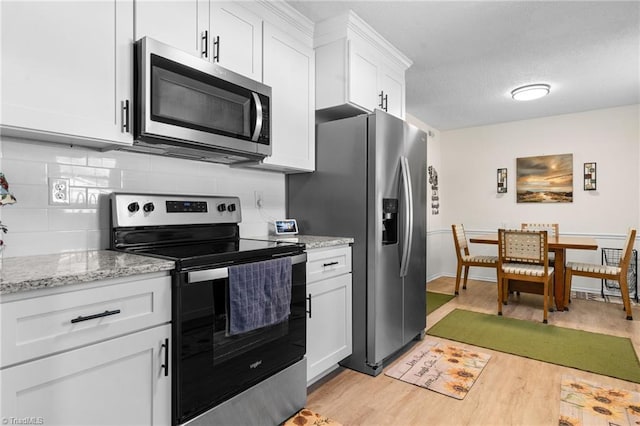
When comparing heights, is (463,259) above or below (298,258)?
below

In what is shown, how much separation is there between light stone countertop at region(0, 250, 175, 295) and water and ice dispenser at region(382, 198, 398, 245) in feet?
5.08

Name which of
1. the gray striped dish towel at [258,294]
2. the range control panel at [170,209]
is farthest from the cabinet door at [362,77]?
the gray striped dish towel at [258,294]

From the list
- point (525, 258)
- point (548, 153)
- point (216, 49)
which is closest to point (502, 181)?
point (548, 153)

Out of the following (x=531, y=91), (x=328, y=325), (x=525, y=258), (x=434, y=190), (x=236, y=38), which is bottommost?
(x=328, y=325)

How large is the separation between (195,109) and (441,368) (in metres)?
2.31

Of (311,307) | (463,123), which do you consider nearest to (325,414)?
(311,307)

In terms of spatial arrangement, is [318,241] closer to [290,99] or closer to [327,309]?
[327,309]

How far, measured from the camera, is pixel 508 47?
2973 mm

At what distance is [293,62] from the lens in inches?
97.4

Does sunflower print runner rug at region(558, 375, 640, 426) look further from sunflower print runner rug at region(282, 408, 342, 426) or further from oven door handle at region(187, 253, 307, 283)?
oven door handle at region(187, 253, 307, 283)

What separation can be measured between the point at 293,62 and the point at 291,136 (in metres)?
0.51

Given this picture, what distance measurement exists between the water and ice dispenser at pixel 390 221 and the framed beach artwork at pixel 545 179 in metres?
3.60

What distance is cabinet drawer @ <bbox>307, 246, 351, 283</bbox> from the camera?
215cm

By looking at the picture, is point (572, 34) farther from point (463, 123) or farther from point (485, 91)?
point (463, 123)
